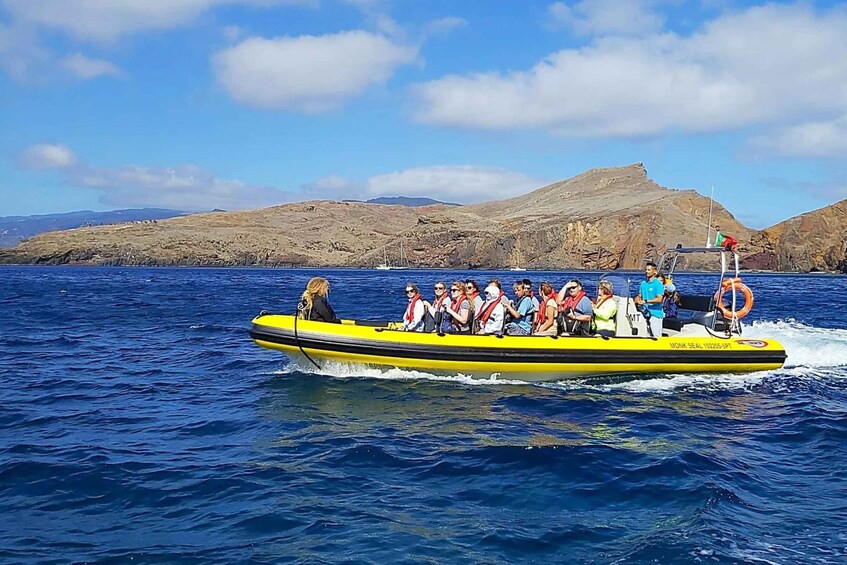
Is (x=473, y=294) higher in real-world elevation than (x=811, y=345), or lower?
higher

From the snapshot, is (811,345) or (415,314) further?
(811,345)

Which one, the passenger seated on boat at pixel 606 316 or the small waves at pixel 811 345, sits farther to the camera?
the small waves at pixel 811 345

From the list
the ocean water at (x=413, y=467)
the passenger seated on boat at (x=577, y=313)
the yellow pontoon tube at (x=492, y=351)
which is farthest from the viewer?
the passenger seated on boat at (x=577, y=313)

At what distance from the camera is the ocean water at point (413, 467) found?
19.1 feet

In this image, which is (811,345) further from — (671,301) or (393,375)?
(393,375)

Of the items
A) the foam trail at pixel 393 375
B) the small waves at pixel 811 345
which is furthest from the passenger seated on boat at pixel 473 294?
the small waves at pixel 811 345

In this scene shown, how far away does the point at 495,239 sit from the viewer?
125 metres

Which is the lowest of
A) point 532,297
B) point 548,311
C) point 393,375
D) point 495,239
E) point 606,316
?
point 393,375

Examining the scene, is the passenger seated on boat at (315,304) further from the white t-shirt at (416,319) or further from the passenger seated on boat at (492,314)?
the passenger seated on boat at (492,314)

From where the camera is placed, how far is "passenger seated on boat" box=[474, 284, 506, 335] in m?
12.4

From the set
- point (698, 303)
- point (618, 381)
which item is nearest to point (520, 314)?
point (618, 381)

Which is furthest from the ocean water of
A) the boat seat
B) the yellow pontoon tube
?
the boat seat

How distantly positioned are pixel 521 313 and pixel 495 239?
113 m

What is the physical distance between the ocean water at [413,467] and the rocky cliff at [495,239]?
95.8 meters
